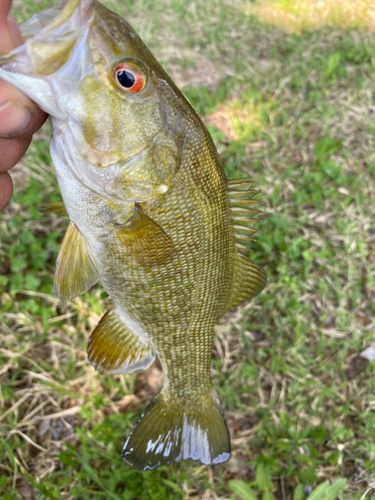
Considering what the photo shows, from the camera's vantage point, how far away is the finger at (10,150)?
1.35 metres

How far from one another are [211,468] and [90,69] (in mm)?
2603

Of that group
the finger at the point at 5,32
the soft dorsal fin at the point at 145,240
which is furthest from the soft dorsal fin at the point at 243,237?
the finger at the point at 5,32

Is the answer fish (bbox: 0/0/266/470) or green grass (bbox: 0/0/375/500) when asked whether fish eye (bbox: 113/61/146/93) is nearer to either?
fish (bbox: 0/0/266/470)

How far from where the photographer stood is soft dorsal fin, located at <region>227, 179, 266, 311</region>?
1.69 meters

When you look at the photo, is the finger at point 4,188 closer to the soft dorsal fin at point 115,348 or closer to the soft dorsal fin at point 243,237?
the soft dorsal fin at point 115,348

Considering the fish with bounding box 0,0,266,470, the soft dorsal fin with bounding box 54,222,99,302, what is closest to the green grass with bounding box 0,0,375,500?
the fish with bounding box 0,0,266,470

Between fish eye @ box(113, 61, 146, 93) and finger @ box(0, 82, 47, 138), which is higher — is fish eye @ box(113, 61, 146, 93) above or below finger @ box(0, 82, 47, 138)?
below

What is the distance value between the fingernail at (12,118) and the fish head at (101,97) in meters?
0.09

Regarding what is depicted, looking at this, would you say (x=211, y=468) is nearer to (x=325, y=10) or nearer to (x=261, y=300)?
(x=261, y=300)

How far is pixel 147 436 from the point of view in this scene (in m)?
1.84

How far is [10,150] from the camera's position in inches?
54.1

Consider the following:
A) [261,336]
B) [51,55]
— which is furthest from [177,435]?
[51,55]

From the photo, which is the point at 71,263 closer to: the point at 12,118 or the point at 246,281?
the point at 12,118

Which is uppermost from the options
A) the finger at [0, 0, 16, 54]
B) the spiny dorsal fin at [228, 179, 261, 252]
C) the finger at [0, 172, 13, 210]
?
the finger at [0, 0, 16, 54]
